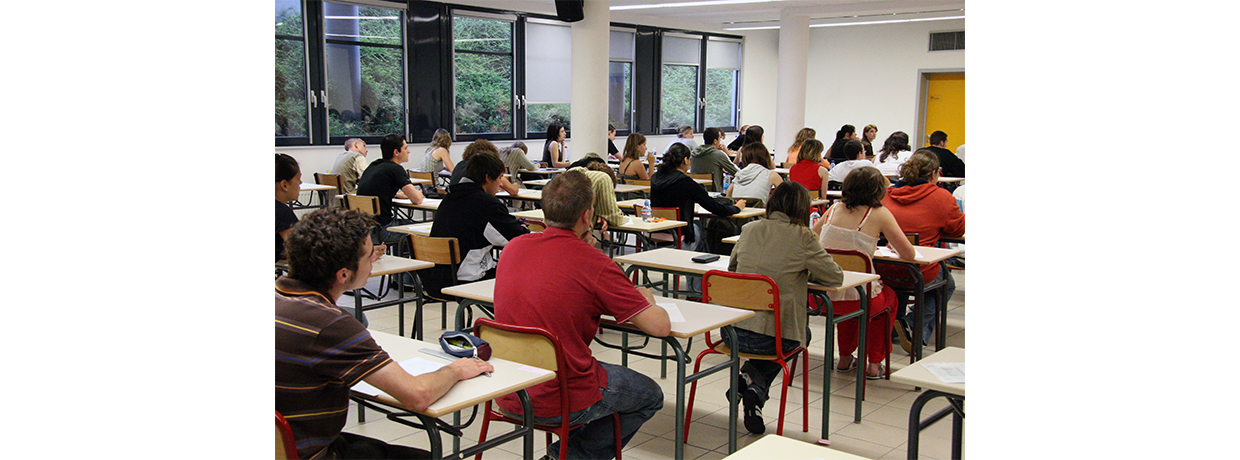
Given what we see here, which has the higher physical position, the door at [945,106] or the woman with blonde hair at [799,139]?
the door at [945,106]

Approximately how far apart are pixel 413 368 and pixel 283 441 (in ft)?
1.68

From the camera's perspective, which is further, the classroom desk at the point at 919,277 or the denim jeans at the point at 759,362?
the classroom desk at the point at 919,277

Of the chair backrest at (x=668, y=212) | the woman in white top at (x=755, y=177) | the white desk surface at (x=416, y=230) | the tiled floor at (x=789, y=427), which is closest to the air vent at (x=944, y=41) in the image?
the woman in white top at (x=755, y=177)

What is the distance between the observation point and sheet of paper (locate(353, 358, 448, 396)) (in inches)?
90.7

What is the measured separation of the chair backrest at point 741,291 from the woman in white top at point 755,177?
3.38m

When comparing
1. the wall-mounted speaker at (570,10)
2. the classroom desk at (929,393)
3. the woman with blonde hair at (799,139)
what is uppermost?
the wall-mounted speaker at (570,10)

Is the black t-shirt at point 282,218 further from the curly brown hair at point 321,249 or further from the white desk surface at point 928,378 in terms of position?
the white desk surface at point 928,378

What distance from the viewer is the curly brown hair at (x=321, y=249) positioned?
2.18 m

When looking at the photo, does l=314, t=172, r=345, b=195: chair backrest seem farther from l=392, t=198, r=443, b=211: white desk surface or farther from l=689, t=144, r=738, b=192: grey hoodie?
l=689, t=144, r=738, b=192: grey hoodie

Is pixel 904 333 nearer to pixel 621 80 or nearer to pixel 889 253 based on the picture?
pixel 889 253
